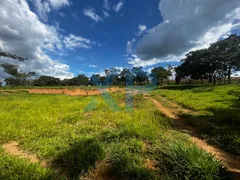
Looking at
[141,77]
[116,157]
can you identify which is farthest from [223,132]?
[141,77]

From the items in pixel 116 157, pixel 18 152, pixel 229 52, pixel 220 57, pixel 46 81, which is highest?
pixel 229 52

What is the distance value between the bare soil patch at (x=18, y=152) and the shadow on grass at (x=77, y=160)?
1.18 ft

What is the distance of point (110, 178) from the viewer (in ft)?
8.13

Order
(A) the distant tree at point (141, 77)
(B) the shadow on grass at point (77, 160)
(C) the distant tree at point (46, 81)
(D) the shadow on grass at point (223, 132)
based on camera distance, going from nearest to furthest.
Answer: (B) the shadow on grass at point (77, 160) < (D) the shadow on grass at point (223, 132) < (A) the distant tree at point (141, 77) < (C) the distant tree at point (46, 81)

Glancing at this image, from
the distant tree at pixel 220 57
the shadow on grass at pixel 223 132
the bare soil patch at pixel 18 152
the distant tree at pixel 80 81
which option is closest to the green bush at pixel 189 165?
the shadow on grass at pixel 223 132

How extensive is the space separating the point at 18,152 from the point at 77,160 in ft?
5.76

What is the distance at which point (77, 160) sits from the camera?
287 centimetres

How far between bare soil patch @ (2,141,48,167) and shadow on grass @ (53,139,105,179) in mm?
358

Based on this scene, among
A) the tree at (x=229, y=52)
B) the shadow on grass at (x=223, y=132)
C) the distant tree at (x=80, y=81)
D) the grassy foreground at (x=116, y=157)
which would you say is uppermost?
the tree at (x=229, y=52)

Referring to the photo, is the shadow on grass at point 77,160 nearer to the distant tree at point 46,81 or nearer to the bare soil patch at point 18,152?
the bare soil patch at point 18,152

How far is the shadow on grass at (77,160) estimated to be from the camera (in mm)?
2600

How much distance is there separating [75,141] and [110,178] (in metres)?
1.60

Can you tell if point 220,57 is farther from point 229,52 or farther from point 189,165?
point 189,165

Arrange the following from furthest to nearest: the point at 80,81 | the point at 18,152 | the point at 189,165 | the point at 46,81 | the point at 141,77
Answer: the point at 80,81 → the point at 46,81 → the point at 141,77 → the point at 18,152 → the point at 189,165
